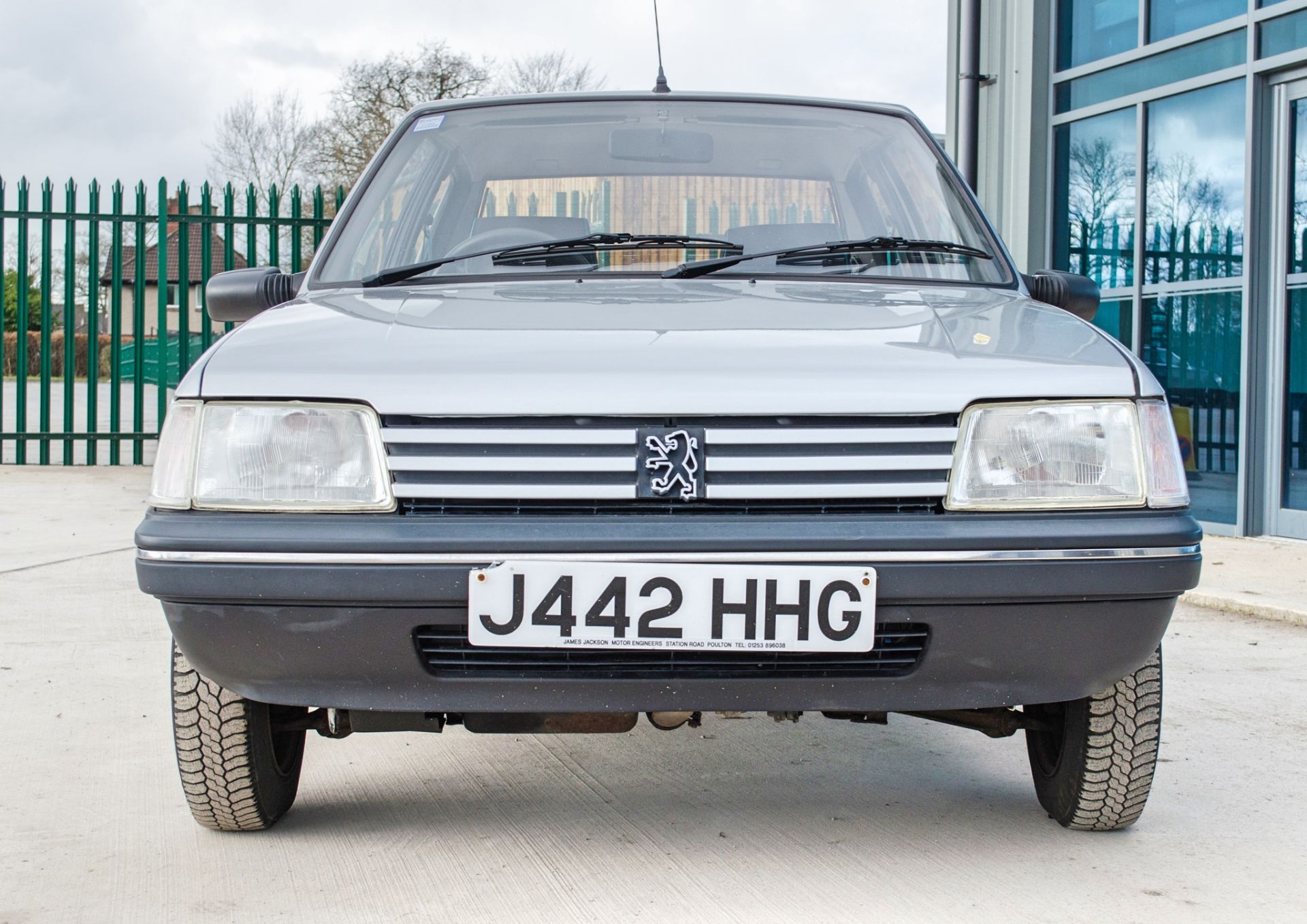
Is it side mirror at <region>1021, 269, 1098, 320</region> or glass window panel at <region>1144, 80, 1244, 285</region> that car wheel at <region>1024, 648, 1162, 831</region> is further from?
glass window panel at <region>1144, 80, 1244, 285</region>

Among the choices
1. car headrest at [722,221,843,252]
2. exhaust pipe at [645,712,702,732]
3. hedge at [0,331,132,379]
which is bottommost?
exhaust pipe at [645,712,702,732]

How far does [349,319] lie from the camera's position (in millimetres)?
2596

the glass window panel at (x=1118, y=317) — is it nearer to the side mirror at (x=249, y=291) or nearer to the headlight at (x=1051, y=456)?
the side mirror at (x=249, y=291)

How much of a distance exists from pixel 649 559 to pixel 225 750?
38.1 inches

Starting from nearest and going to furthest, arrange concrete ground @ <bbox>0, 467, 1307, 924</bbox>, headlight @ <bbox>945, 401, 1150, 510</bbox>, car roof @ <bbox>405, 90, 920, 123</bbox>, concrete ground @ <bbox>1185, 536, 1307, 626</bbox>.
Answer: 1. headlight @ <bbox>945, 401, 1150, 510</bbox>
2. concrete ground @ <bbox>0, 467, 1307, 924</bbox>
3. car roof @ <bbox>405, 90, 920, 123</bbox>
4. concrete ground @ <bbox>1185, 536, 1307, 626</bbox>

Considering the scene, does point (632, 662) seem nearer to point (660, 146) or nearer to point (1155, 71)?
point (660, 146)

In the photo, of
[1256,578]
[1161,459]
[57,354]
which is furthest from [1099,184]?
[57,354]

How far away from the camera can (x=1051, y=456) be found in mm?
2309

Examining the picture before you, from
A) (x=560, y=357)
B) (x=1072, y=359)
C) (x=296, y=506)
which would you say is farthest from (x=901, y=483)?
(x=296, y=506)

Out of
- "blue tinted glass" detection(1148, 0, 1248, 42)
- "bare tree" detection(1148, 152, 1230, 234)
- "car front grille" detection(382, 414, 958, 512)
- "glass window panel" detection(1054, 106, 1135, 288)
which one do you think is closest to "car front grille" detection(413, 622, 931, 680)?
"car front grille" detection(382, 414, 958, 512)

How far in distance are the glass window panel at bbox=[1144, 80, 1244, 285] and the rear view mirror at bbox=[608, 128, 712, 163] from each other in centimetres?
559

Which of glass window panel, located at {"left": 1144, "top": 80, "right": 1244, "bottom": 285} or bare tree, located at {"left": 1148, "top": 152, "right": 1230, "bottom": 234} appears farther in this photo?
bare tree, located at {"left": 1148, "top": 152, "right": 1230, "bottom": 234}

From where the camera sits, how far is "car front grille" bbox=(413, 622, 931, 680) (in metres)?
2.26

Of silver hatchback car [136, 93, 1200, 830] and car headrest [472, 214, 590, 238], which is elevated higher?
car headrest [472, 214, 590, 238]
